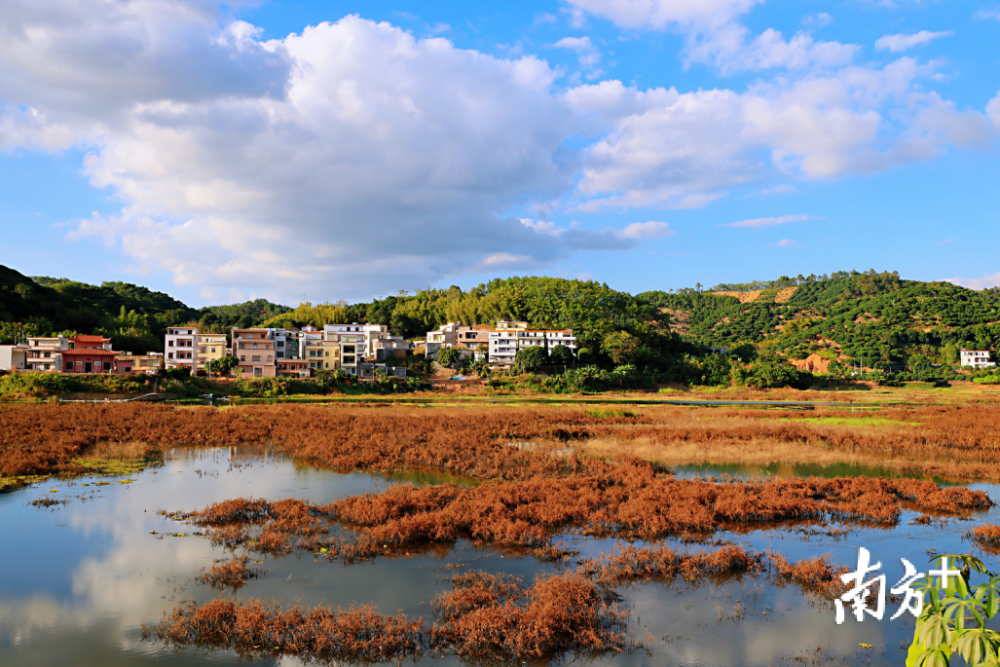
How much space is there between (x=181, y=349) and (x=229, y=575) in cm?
6554

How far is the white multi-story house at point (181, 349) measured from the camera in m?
68.9

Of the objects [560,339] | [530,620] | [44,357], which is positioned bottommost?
[530,620]

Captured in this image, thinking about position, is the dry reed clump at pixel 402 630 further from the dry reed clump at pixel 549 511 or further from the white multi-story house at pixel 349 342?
the white multi-story house at pixel 349 342

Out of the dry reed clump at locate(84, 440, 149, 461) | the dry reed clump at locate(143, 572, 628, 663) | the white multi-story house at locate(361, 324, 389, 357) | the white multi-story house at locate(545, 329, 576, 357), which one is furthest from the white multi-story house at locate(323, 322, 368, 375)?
the dry reed clump at locate(143, 572, 628, 663)

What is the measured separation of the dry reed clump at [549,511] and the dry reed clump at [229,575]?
1.18m

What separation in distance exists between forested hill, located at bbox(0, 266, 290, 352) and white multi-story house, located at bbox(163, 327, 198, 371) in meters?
13.9

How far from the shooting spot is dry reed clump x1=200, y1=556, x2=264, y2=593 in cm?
1167

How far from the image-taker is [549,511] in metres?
15.9

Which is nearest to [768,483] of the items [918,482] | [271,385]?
[918,482]

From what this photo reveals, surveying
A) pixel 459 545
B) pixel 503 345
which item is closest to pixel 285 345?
pixel 503 345

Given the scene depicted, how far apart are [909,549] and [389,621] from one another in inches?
487

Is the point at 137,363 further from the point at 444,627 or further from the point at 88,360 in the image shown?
the point at 444,627

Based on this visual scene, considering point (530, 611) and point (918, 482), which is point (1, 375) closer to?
point (530, 611)

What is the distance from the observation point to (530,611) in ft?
32.5
